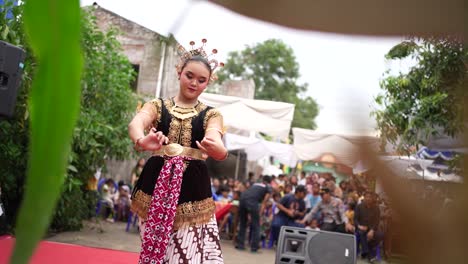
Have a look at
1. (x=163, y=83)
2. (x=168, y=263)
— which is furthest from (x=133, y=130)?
(x=163, y=83)

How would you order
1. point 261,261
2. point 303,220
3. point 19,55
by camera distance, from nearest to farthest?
point 19,55 < point 261,261 < point 303,220

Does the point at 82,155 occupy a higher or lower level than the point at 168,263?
higher

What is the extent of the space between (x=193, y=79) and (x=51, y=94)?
1.77 m

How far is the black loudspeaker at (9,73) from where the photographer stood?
2.96m

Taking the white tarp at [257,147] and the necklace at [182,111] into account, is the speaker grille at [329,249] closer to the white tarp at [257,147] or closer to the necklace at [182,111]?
the necklace at [182,111]

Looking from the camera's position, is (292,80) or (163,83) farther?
(163,83)

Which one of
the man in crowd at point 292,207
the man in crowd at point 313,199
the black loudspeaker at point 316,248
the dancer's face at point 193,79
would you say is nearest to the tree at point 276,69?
the dancer's face at point 193,79

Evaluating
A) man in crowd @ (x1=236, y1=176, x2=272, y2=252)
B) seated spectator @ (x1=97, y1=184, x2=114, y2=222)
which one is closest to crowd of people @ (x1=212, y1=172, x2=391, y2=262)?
man in crowd @ (x1=236, y1=176, x2=272, y2=252)

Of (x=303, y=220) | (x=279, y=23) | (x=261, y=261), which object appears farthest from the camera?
(x=303, y=220)

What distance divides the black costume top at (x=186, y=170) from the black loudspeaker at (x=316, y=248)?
65.0 inches

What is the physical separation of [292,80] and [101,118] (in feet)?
19.6

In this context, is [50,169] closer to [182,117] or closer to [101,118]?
[182,117]

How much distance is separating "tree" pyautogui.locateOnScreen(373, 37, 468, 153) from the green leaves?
0.31 m

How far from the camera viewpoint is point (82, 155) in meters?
6.14
